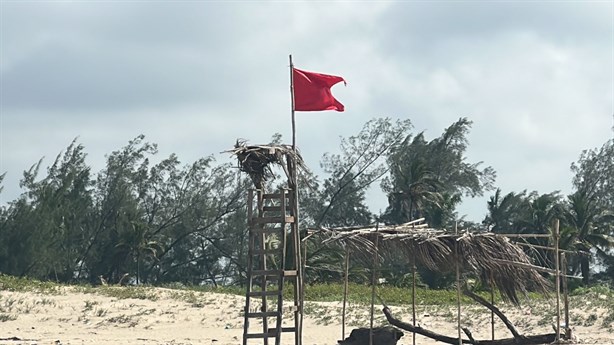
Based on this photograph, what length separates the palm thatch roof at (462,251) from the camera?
1580 cm

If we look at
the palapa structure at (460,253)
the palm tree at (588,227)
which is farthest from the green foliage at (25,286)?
the palm tree at (588,227)

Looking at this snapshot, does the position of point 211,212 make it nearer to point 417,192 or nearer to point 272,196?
point 417,192

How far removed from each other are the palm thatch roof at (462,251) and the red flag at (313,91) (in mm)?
2156

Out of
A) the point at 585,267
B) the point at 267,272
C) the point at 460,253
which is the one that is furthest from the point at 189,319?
the point at 585,267

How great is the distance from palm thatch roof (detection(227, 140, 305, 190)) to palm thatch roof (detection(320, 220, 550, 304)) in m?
1.69

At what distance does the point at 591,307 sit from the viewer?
2322 cm

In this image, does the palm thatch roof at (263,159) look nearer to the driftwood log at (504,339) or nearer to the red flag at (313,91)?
the red flag at (313,91)

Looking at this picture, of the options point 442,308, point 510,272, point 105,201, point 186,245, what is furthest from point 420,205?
point 510,272

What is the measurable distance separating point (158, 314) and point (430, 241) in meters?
11.5

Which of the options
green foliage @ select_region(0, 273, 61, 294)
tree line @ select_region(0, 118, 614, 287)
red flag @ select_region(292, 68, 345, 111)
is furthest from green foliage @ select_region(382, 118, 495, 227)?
red flag @ select_region(292, 68, 345, 111)

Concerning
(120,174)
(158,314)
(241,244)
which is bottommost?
(158,314)

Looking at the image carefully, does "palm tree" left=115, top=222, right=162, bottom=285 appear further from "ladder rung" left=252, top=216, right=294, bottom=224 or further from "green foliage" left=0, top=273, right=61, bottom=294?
"ladder rung" left=252, top=216, right=294, bottom=224

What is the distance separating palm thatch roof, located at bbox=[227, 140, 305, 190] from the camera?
15000 mm

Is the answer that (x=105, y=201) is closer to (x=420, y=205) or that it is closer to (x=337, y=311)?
(x=420, y=205)
